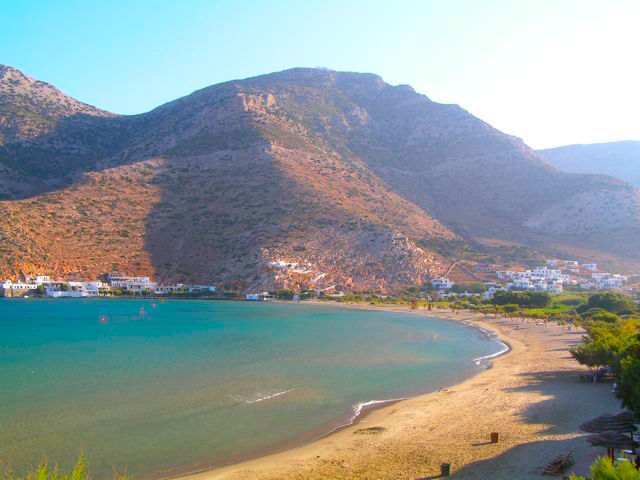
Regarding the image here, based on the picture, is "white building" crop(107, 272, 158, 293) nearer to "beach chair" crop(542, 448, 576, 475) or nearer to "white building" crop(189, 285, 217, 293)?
"white building" crop(189, 285, 217, 293)

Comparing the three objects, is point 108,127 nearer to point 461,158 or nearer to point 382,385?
point 461,158

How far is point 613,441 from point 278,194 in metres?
95.6

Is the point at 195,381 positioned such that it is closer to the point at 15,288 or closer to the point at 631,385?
the point at 631,385

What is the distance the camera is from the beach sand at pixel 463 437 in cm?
1517

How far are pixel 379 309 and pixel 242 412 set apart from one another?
62.3 metres

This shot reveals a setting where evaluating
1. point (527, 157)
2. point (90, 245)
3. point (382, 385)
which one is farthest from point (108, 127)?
point (382, 385)

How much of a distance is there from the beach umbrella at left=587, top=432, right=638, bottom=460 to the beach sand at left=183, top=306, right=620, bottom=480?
34.5 inches

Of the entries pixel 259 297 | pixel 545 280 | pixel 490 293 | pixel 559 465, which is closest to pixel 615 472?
pixel 559 465

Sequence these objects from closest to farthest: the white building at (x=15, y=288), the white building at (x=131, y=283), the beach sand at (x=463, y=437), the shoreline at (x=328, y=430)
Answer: the beach sand at (x=463, y=437) < the shoreline at (x=328, y=430) < the white building at (x=15, y=288) < the white building at (x=131, y=283)

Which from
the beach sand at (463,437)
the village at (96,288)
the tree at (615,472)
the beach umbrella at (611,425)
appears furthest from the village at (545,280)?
the tree at (615,472)

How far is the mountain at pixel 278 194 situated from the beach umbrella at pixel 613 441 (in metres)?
81.8

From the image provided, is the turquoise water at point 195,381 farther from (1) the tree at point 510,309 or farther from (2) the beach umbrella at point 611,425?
(1) the tree at point 510,309

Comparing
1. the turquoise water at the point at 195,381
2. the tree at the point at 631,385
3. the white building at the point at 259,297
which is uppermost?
the tree at the point at 631,385

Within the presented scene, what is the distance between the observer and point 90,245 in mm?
93875
